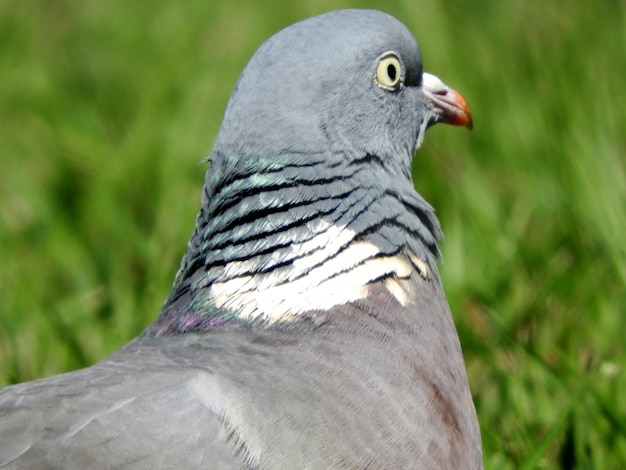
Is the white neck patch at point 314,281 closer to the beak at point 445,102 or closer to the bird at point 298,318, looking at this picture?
the bird at point 298,318

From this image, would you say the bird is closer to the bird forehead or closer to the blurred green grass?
the bird forehead

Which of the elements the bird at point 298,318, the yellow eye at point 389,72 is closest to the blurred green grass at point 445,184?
the bird at point 298,318

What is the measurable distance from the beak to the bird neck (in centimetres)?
51

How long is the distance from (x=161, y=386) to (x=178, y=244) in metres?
2.11

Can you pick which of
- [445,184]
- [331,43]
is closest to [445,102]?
[331,43]

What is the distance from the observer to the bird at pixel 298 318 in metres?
1.86

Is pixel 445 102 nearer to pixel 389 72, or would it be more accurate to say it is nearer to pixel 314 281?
pixel 389 72

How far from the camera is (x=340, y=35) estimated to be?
7.79 ft

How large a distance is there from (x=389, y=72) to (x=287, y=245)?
0.57 meters

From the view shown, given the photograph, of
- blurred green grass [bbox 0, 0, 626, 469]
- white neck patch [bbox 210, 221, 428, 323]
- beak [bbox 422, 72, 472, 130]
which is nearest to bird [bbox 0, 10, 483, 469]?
white neck patch [bbox 210, 221, 428, 323]

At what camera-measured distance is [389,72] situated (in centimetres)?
254

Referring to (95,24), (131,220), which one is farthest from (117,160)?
(95,24)

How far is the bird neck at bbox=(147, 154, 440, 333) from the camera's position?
7.27 ft

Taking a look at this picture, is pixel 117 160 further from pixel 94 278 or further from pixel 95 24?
pixel 95 24
